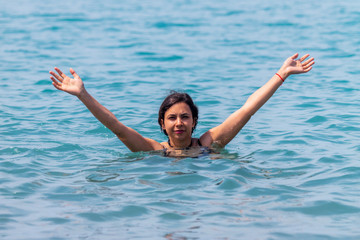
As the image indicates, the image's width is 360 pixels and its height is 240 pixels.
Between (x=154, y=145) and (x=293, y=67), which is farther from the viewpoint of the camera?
(x=154, y=145)

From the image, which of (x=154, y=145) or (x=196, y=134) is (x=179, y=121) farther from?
(x=196, y=134)

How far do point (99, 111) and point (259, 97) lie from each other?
1.88 meters

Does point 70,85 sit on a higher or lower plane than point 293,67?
lower

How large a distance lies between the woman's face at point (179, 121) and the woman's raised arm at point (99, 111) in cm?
35

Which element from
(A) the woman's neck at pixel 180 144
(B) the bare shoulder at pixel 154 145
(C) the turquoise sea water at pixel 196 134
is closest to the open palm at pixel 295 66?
(C) the turquoise sea water at pixel 196 134

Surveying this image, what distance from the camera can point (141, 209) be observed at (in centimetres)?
558

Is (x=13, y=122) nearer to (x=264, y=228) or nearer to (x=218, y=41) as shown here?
(x=264, y=228)

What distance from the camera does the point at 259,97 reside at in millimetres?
6883

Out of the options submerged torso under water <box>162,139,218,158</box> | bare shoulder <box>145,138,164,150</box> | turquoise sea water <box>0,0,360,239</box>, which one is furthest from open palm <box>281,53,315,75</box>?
bare shoulder <box>145,138,164,150</box>

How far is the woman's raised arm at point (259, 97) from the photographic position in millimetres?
6848

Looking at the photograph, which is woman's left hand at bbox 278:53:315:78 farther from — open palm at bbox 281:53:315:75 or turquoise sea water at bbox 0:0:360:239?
turquoise sea water at bbox 0:0:360:239

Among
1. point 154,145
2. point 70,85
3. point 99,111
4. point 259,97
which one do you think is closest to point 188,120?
point 154,145

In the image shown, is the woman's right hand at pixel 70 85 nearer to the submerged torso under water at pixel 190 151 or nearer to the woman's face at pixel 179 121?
the woman's face at pixel 179 121

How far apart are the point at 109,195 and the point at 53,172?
1.23 m
